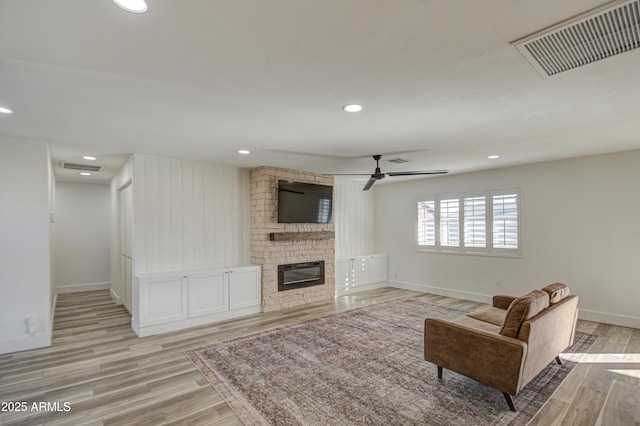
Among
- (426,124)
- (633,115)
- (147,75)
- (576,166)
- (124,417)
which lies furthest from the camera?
(576,166)

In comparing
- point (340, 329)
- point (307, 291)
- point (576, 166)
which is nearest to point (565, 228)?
point (576, 166)

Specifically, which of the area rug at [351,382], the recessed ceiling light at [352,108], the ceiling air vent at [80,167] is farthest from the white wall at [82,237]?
the recessed ceiling light at [352,108]

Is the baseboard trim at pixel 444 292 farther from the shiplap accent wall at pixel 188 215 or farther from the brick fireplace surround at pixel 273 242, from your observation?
the shiplap accent wall at pixel 188 215

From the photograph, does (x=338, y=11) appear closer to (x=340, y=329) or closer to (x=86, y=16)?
(x=86, y=16)

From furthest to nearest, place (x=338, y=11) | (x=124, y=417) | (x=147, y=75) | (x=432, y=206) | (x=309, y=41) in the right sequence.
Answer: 1. (x=432, y=206)
2. (x=124, y=417)
3. (x=147, y=75)
4. (x=309, y=41)
5. (x=338, y=11)

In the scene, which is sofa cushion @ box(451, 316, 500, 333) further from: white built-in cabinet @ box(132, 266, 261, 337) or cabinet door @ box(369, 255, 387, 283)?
cabinet door @ box(369, 255, 387, 283)

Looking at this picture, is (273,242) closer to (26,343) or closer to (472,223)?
(26,343)

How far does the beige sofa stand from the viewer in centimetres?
262

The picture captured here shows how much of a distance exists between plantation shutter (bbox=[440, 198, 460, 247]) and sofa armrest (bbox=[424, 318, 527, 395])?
13.1ft

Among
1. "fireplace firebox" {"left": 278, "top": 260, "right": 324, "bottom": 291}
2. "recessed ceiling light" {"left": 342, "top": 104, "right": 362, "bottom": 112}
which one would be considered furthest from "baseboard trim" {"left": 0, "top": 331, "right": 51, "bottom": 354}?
"recessed ceiling light" {"left": 342, "top": 104, "right": 362, "bottom": 112}

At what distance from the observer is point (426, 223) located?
7.25 metres

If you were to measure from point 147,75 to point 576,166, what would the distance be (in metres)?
6.14

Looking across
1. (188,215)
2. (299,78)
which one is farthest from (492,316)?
(188,215)

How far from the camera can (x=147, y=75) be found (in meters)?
2.21
